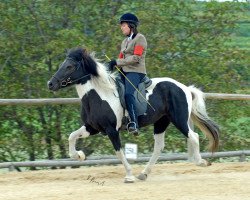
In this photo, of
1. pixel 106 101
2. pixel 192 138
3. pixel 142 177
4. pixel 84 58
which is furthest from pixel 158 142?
pixel 84 58

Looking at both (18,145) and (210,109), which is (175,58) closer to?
(210,109)

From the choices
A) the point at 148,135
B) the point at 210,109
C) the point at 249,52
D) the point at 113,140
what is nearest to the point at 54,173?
the point at 113,140

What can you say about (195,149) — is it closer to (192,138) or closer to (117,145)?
(192,138)

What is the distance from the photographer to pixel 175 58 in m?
14.5

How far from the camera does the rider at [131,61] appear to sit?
992 centimetres

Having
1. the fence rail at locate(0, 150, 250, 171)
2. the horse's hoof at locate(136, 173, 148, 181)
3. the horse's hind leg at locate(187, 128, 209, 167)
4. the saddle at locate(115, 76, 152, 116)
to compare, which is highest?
the saddle at locate(115, 76, 152, 116)

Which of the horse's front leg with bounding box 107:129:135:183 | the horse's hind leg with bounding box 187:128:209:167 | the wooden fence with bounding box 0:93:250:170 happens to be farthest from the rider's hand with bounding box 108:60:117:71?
the wooden fence with bounding box 0:93:250:170

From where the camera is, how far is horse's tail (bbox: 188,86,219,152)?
35.5 ft

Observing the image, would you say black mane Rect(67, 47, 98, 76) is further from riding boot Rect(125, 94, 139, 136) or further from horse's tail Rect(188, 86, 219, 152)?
horse's tail Rect(188, 86, 219, 152)

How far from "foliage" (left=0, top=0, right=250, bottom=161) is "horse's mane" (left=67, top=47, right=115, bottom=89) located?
10.3 ft

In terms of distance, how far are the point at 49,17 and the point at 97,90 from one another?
490 cm

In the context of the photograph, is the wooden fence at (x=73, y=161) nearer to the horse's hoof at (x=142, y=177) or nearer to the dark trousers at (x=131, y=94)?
the horse's hoof at (x=142, y=177)

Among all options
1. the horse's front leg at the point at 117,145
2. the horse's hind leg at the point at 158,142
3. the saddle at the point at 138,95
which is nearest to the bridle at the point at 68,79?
the saddle at the point at 138,95

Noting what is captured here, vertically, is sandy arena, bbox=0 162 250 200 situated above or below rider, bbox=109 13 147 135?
below
